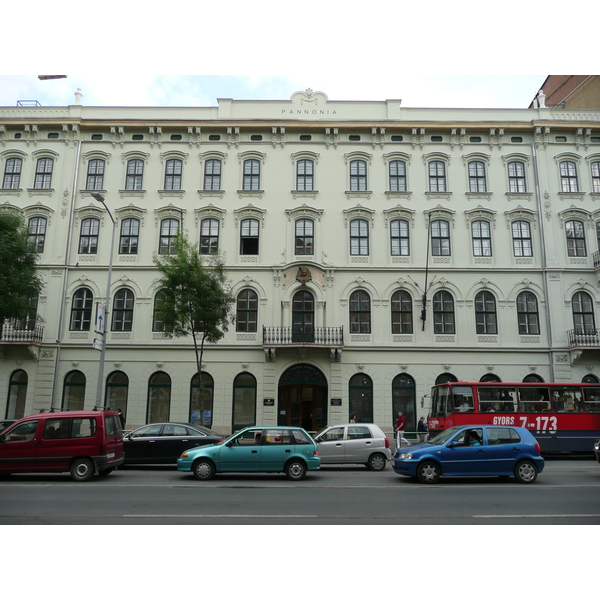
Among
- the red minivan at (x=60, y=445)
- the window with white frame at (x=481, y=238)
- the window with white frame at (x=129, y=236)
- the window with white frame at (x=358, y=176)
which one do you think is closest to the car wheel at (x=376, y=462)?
the red minivan at (x=60, y=445)

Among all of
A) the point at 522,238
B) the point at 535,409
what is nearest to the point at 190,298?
the point at 535,409

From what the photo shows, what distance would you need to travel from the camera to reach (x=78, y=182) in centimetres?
3038

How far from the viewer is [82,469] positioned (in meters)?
14.6

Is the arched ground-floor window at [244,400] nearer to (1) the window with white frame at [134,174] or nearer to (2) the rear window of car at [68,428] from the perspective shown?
(2) the rear window of car at [68,428]

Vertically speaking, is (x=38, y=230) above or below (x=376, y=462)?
above

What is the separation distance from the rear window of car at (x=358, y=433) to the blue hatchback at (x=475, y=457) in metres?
3.39

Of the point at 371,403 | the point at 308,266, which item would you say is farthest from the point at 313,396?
the point at 308,266

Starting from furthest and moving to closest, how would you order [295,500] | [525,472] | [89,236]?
[89,236], [525,472], [295,500]

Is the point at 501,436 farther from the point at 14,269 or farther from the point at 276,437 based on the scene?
the point at 14,269

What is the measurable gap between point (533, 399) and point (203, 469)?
48.5ft

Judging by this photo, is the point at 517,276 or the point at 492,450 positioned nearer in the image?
the point at 492,450

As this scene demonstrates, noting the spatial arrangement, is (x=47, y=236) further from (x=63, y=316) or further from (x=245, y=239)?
(x=245, y=239)

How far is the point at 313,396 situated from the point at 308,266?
7.22 meters

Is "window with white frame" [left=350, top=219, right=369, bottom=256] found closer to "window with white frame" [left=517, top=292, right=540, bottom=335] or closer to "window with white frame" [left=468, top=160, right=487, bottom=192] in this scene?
"window with white frame" [left=468, top=160, right=487, bottom=192]
